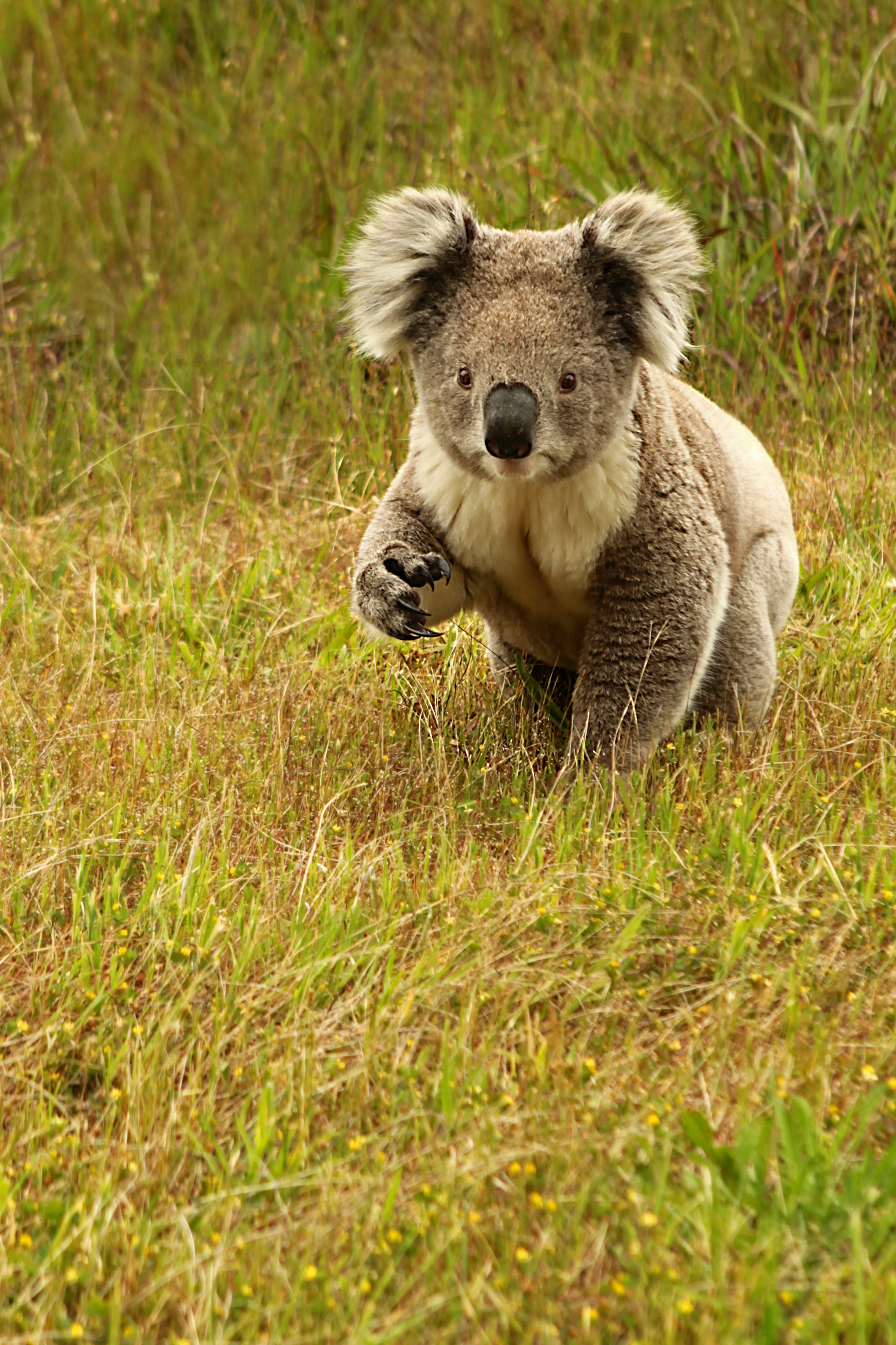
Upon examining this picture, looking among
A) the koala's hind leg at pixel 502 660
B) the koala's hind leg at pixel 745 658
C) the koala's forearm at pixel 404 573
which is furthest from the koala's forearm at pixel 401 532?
the koala's hind leg at pixel 745 658

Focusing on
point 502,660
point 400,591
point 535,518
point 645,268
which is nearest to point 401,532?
point 400,591

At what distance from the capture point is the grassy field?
1.94m

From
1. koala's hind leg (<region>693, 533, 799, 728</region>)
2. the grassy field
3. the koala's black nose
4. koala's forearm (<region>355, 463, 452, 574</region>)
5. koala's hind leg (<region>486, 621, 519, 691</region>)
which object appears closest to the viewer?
the grassy field

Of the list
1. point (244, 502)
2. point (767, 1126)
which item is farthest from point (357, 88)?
point (767, 1126)

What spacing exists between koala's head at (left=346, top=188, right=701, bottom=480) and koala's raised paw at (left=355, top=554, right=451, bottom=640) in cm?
25

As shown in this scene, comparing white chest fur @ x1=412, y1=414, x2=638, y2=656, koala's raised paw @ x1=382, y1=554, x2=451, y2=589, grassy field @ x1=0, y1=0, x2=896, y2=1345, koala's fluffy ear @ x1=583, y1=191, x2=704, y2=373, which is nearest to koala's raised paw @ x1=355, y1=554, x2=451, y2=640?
koala's raised paw @ x1=382, y1=554, x2=451, y2=589

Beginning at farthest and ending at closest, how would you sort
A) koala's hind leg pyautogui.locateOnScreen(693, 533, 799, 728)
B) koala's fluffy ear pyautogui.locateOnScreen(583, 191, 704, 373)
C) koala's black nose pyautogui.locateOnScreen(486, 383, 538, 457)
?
koala's hind leg pyautogui.locateOnScreen(693, 533, 799, 728), koala's fluffy ear pyautogui.locateOnScreen(583, 191, 704, 373), koala's black nose pyautogui.locateOnScreen(486, 383, 538, 457)

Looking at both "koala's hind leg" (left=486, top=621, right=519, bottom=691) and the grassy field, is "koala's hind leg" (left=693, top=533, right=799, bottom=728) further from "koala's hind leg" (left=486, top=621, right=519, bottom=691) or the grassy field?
"koala's hind leg" (left=486, top=621, right=519, bottom=691)

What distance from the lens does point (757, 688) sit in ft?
12.1

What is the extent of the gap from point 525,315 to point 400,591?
0.69m

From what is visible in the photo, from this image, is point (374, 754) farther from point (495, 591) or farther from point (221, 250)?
point (221, 250)

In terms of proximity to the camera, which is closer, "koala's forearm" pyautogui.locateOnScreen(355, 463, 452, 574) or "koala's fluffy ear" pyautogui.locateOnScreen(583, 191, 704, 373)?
"koala's fluffy ear" pyautogui.locateOnScreen(583, 191, 704, 373)

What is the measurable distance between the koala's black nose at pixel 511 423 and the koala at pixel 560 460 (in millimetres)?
11

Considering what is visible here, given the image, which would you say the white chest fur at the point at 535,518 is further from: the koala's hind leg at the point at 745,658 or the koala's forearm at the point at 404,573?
the koala's hind leg at the point at 745,658
